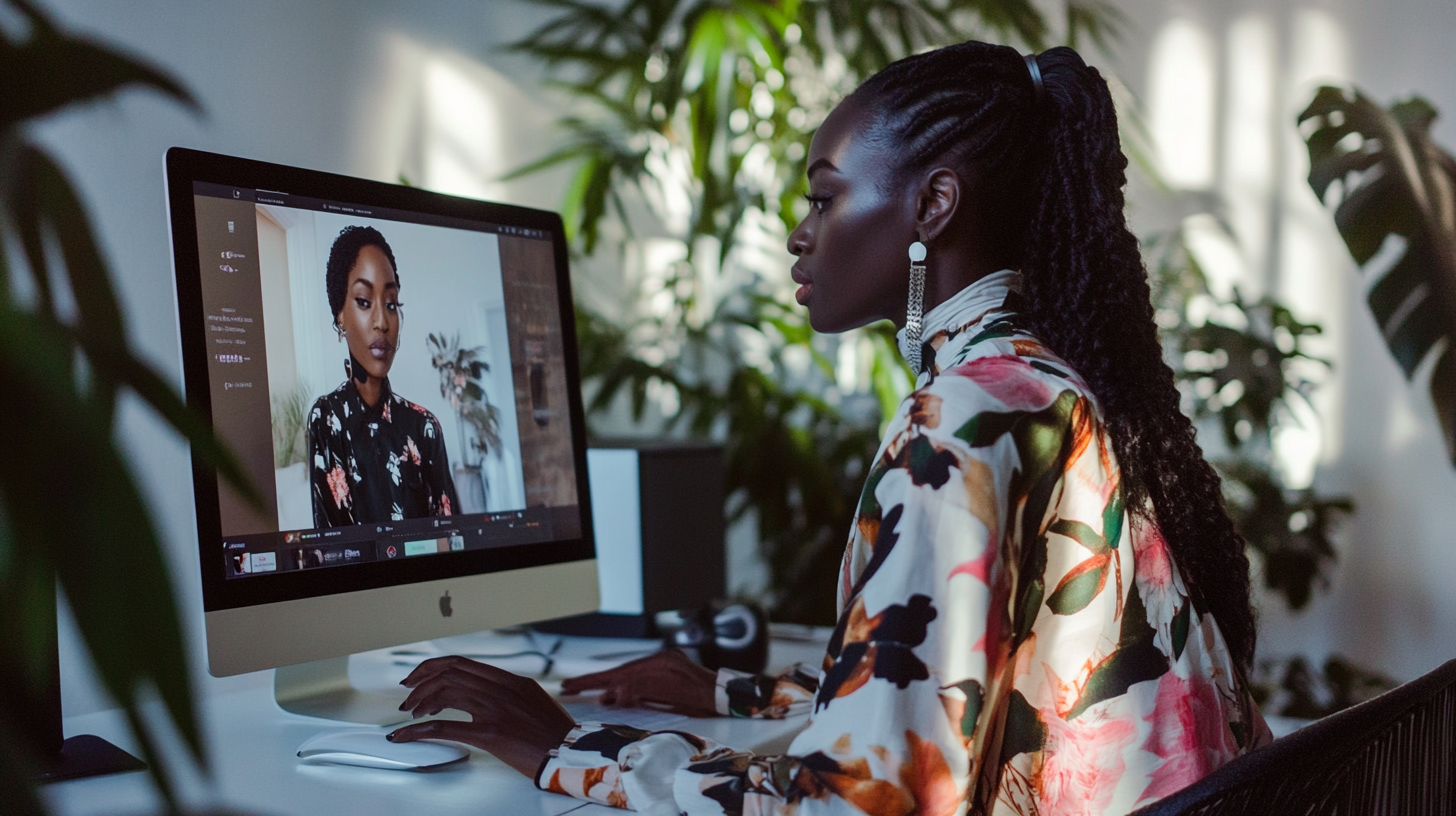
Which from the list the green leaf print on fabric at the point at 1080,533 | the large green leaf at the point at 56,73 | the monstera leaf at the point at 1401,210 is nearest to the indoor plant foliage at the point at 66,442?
the large green leaf at the point at 56,73

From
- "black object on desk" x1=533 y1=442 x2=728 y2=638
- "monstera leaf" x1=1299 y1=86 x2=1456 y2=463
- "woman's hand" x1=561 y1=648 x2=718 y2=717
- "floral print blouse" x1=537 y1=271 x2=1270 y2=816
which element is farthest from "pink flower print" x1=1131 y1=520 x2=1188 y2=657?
"monstera leaf" x1=1299 y1=86 x2=1456 y2=463

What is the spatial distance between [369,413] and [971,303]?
55 cm

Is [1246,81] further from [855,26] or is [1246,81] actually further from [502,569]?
[502,569]

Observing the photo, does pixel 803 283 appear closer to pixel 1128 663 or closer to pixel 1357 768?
pixel 1128 663

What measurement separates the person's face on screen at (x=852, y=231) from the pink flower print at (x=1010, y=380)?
15cm

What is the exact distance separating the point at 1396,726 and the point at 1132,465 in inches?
10.8

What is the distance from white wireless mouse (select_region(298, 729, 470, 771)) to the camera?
0.88m

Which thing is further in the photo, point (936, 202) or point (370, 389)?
point (370, 389)

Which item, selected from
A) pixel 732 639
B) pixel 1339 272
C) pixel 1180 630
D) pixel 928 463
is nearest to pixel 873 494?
pixel 928 463

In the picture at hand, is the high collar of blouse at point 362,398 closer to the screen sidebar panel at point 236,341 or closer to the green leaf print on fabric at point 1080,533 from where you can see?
the screen sidebar panel at point 236,341

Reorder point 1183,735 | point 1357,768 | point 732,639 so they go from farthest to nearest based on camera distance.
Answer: point 732,639, point 1183,735, point 1357,768

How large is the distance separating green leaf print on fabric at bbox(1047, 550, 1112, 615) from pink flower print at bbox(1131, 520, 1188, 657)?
5 centimetres

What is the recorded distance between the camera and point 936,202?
846mm

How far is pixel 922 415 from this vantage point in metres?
0.69
